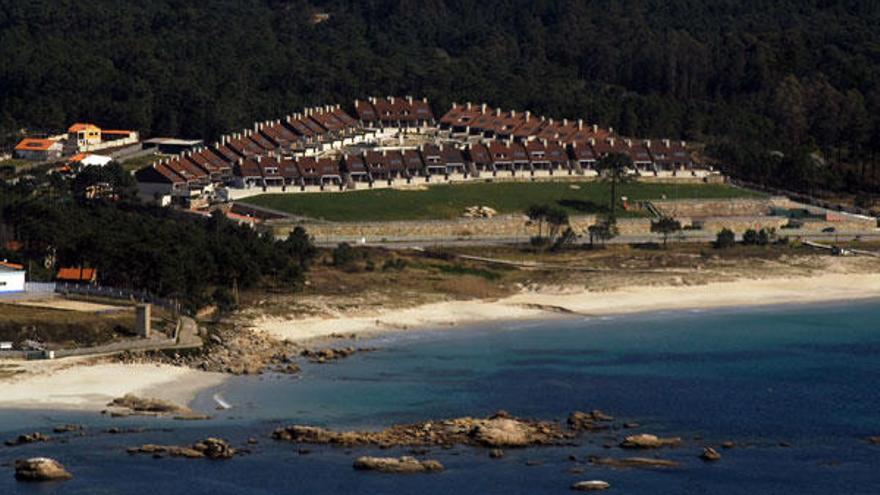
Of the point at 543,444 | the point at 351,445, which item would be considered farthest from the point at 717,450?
the point at 351,445

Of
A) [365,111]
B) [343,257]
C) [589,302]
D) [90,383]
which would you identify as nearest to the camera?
[90,383]

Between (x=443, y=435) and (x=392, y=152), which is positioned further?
(x=392, y=152)

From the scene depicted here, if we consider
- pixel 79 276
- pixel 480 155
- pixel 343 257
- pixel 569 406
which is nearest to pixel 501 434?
pixel 569 406

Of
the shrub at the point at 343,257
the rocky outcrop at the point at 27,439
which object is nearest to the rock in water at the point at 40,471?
the rocky outcrop at the point at 27,439

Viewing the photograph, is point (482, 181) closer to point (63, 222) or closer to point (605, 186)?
point (605, 186)

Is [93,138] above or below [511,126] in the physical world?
below

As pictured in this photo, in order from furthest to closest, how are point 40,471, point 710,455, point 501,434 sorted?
point 501,434
point 710,455
point 40,471

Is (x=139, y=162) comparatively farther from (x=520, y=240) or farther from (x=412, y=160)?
(x=520, y=240)
